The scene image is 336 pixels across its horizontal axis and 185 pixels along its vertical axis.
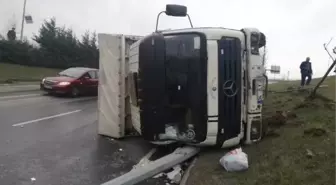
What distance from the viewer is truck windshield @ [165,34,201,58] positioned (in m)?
5.23

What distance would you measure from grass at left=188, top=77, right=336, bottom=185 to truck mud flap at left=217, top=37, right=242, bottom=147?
0.54m

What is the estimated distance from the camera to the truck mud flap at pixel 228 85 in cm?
529

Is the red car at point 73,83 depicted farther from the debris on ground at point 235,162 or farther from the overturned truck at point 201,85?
the debris on ground at point 235,162

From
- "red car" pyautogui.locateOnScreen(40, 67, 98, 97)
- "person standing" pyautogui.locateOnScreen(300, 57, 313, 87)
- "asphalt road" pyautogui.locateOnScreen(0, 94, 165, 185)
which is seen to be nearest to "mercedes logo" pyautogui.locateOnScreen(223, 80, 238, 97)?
"asphalt road" pyautogui.locateOnScreen(0, 94, 165, 185)

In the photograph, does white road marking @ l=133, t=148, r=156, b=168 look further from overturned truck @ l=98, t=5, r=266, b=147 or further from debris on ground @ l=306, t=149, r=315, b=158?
debris on ground @ l=306, t=149, r=315, b=158

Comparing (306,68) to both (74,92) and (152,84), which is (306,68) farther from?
(152,84)

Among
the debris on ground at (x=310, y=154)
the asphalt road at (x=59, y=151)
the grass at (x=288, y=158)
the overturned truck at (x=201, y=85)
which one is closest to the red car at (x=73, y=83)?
the asphalt road at (x=59, y=151)

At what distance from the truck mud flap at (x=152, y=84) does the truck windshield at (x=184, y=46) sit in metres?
0.68

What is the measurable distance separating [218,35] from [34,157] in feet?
12.0

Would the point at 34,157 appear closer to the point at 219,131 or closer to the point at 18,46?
the point at 219,131

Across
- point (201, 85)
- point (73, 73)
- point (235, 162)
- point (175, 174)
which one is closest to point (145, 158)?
point (175, 174)

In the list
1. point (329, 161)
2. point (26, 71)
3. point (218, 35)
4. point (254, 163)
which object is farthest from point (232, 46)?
point (26, 71)

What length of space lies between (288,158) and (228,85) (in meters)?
1.33

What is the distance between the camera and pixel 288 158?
4828mm
